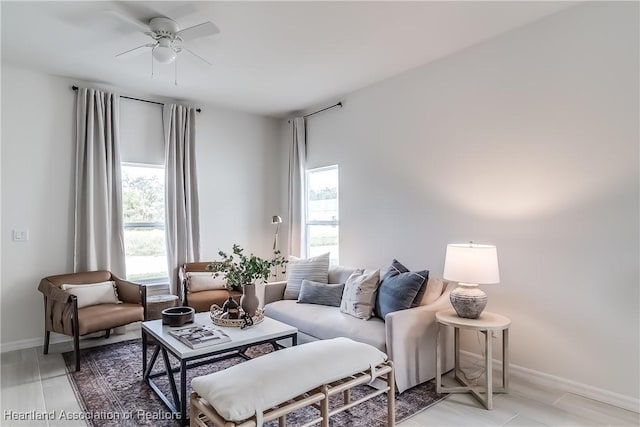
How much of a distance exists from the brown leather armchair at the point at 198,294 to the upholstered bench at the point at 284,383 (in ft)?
7.14

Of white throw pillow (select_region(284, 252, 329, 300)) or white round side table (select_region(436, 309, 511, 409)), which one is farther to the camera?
white throw pillow (select_region(284, 252, 329, 300))

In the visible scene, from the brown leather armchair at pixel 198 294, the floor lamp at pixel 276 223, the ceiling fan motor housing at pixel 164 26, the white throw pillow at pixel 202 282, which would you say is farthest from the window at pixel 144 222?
the ceiling fan motor housing at pixel 164 26

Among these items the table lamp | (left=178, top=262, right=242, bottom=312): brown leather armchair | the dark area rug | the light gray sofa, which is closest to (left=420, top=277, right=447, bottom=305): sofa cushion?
the light gray sofa

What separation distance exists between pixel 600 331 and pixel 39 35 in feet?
15.9

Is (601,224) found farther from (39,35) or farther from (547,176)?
(39,35)

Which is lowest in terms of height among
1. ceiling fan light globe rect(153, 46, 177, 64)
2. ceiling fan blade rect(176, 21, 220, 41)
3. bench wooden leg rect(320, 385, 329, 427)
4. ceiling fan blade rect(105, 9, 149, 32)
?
bench wooden leg rect(320, 385, 329, 427)

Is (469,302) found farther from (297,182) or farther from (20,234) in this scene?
(20,234)

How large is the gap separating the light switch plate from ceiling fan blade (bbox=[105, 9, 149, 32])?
8.01 feet

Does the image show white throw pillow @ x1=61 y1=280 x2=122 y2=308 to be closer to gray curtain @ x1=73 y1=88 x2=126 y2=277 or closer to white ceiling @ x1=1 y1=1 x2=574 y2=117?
gray curtain @ x1=73 y1=88 x2=126 y2=277

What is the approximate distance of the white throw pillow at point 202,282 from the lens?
4.28m

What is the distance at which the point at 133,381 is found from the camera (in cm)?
288

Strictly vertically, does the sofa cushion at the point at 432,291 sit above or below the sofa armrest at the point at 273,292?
above

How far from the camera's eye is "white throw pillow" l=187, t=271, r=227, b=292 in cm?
428

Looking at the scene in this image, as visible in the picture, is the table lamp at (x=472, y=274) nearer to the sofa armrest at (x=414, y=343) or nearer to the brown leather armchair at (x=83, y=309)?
the sofa armrest at (x=414, y=343)
